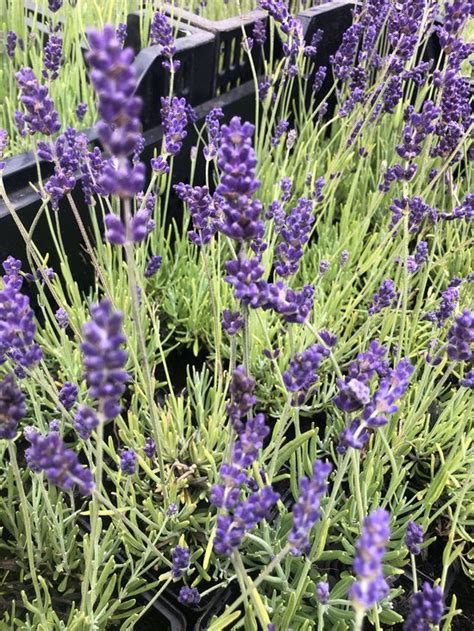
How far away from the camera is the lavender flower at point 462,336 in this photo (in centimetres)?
87

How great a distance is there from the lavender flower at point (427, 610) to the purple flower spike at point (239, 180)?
1.48 ft

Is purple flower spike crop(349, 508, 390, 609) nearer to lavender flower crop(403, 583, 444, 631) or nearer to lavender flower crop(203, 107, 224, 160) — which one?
lavender flower crop(403, 583, 444, 631)

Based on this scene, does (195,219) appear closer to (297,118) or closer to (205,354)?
(205,354)

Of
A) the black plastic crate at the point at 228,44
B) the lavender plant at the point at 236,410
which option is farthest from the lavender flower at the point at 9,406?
the black plastic crate at the point at 228,44

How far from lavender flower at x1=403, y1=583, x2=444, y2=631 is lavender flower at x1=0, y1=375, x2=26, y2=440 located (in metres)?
0.50

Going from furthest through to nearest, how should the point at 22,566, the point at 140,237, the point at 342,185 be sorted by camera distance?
1. the point at 342,185
2. the point at 22,566
3. the point at 140,237

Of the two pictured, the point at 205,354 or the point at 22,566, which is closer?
the point at 22,566

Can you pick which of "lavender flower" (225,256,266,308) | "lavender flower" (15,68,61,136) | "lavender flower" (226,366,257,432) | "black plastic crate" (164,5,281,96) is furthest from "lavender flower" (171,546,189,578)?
"black plastic crate" (164,5,281,96)

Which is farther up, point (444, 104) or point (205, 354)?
point (444, 104)

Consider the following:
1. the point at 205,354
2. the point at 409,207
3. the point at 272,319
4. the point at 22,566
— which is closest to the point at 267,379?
the point at 272,319

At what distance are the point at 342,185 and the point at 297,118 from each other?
0.43 m

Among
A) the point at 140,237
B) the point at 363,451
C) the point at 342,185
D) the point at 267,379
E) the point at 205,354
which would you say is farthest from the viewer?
the point at 342,185

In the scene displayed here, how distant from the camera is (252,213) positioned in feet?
2.29

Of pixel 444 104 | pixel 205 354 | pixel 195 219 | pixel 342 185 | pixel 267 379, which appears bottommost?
pixel 205 354
